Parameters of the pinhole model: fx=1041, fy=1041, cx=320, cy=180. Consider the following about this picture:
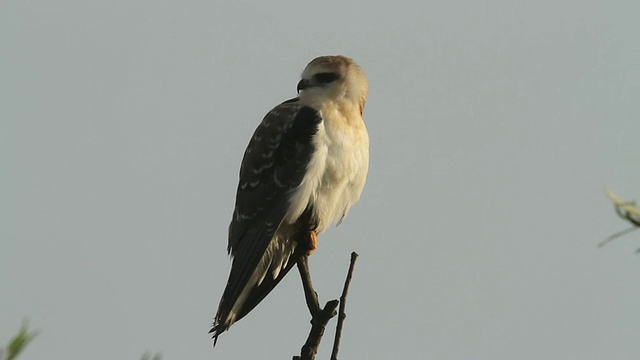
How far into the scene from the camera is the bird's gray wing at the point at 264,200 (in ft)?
23.1

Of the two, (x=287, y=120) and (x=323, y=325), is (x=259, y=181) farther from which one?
(x=323, y=325)

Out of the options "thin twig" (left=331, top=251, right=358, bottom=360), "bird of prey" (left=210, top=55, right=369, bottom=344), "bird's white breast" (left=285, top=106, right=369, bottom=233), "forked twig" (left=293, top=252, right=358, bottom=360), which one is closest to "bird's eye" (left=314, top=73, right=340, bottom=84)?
"bird of prey" (left=210, top=55, right=369, bottom=344)

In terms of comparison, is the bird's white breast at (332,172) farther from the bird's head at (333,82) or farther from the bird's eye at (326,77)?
the bird's eye at (326,77)

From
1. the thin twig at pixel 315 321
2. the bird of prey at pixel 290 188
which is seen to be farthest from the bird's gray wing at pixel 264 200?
the thin twig at pixel 315 321

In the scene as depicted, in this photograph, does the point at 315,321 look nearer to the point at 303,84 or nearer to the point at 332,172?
the point at 332,172

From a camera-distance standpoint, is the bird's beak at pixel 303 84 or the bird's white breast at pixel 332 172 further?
the bird's beak at pixel 303 84

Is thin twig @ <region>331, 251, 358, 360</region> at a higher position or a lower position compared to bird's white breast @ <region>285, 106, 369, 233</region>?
lower

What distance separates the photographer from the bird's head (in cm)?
796

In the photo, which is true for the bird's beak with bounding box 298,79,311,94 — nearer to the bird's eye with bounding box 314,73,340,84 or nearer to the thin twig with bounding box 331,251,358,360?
the bird's eye with bounding box 314,73,340,84

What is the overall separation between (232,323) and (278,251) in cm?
80

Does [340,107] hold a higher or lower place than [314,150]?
higher

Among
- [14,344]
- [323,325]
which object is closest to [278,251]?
[323,325]

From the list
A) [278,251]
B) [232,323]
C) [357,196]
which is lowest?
[232,323]

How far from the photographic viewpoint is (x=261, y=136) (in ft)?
25.5
